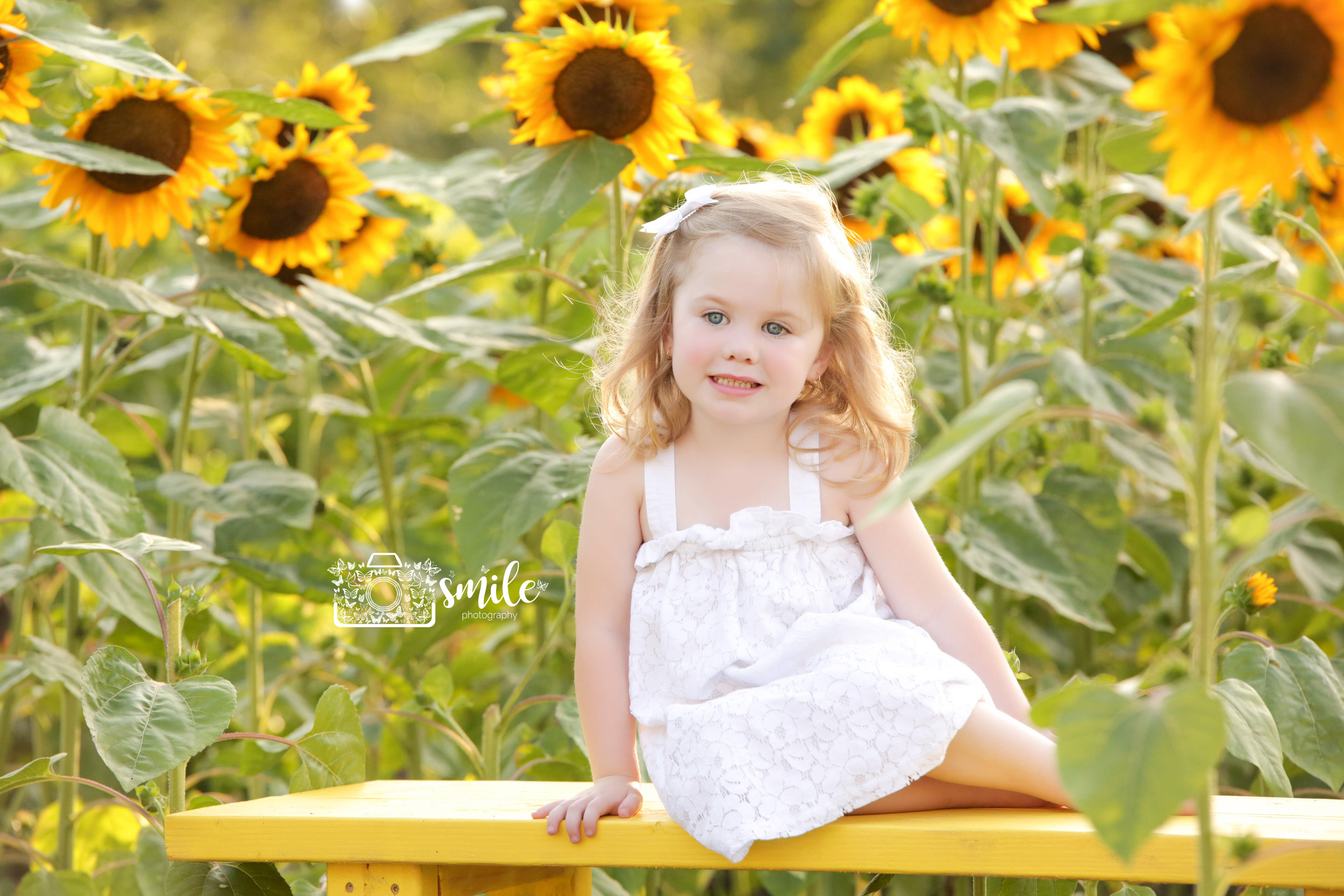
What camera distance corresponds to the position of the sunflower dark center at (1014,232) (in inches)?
105

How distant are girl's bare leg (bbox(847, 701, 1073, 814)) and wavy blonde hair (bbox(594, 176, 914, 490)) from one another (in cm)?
34

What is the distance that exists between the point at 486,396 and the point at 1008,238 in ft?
3.56

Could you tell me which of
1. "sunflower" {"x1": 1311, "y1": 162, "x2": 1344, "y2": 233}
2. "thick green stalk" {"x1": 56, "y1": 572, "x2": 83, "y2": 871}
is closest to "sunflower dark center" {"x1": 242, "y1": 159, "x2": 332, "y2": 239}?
"thick green stalk" {"x1": 56, "y1": 572, "x2": 83, "y2": 871}

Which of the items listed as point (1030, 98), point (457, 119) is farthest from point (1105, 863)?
point (457, 119)

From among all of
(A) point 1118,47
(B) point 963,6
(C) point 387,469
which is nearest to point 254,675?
(C) point 387,469

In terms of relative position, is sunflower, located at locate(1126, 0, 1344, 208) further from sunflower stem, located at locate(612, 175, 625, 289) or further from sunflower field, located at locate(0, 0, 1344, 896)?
sunflower stem, located at locate(612, 175, 625, 289)

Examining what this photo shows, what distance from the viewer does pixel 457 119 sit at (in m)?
10.4

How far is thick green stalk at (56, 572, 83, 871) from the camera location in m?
1.80

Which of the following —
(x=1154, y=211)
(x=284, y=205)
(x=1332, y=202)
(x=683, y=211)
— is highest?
(x=1154, y=211)

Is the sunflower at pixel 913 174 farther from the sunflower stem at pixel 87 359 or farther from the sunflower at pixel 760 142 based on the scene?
the sunflower stem at pixel 87 359

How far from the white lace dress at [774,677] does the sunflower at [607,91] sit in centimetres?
51

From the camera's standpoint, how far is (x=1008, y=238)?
250cm

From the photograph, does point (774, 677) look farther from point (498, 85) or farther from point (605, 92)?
point (498, 85)

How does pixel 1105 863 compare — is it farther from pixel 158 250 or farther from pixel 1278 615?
pixel 158 250
